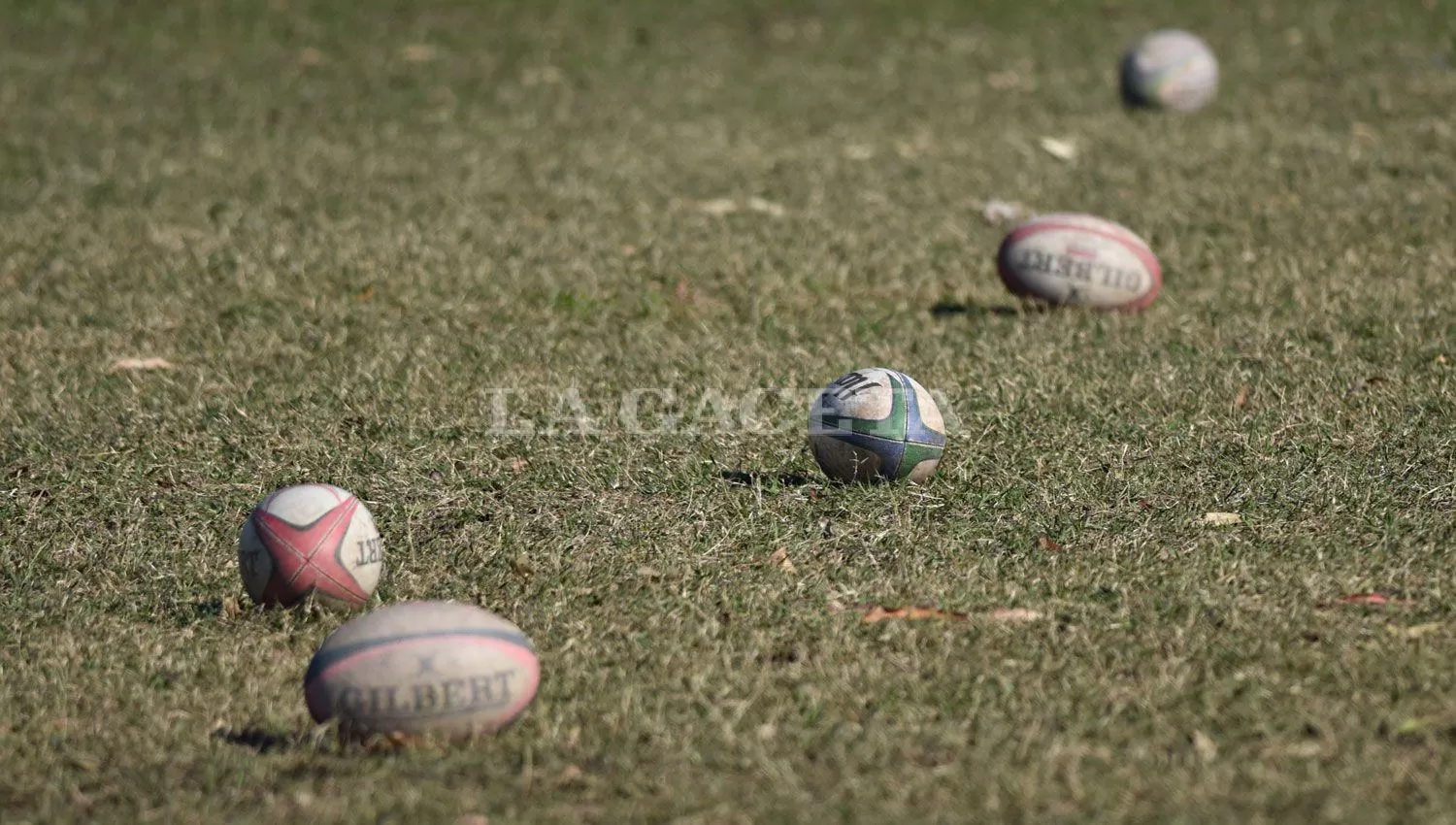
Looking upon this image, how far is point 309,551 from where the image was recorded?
516 centimetres

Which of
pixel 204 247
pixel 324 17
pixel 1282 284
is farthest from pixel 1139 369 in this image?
pixel 324 17

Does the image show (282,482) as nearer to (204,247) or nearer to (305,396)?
(305,396)

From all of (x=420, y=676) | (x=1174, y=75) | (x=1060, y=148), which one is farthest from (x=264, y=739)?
(x=1174, y=75)

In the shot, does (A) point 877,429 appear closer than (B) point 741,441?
Yes

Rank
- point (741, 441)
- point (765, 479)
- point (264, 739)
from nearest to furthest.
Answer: point (264, 739) < point (765, 479) < point (741, 441)

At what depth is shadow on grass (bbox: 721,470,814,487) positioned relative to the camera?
6309 mm

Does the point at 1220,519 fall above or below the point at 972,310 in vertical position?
below

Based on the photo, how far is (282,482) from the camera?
6.54m

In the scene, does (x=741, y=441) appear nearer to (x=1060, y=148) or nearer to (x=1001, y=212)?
(x=1001, y=212)

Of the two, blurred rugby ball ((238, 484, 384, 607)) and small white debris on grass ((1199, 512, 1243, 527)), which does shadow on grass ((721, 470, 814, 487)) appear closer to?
small white debris on grass ((1199, 512, 1243, 527))

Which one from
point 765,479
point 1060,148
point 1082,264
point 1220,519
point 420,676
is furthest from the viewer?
point 1060,148

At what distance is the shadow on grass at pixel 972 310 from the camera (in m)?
8.77

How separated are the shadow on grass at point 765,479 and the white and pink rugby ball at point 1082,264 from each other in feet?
8.72

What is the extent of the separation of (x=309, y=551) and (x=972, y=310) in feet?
15.3
